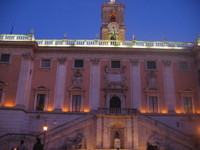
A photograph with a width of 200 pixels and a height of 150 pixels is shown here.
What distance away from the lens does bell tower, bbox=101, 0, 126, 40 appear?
3994 centimetres

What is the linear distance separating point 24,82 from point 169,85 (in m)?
15.4

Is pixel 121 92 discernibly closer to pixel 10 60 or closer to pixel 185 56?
pixel 185 56

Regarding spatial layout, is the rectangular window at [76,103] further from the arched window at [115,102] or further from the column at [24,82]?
the column at [24,82]

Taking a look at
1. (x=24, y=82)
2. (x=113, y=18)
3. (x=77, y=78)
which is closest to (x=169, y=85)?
(x=77, y=78)

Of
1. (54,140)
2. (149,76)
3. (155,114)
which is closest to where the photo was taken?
(54,140)

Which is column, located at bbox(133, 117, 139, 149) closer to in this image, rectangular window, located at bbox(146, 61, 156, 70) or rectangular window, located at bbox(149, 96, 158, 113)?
rectangular window, located at bbox(149, 96, 158, 113)

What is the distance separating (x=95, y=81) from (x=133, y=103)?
4684mm

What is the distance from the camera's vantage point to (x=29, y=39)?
95.0ft

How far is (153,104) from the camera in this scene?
2736cm

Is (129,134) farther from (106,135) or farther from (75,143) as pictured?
(75,143)

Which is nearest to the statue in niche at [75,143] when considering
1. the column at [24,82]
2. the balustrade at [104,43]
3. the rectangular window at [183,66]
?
the column at [24,82]

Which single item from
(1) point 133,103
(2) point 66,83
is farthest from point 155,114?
(2) point 66,83

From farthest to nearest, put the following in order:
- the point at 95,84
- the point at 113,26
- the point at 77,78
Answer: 1. the point at 113,26
2. the point at 77,78
3. the point at 95,84

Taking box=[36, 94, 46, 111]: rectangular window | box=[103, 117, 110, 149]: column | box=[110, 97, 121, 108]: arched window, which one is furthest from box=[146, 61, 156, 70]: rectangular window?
box=[36, 94, 46, 111]: rectangular window
